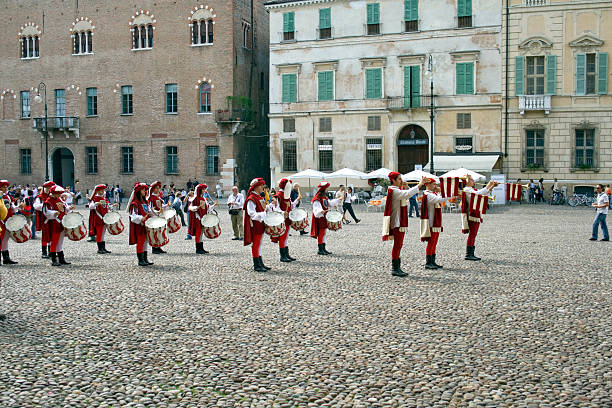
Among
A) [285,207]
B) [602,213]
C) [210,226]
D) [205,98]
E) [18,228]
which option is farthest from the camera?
[205,98]

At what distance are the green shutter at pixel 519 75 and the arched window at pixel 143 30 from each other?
24.4 meters

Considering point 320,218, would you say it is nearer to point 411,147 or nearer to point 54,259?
point 54,259

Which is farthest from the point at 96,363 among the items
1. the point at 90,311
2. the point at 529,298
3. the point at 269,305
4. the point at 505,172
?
the point at 505,172

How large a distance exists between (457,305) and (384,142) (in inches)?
1324

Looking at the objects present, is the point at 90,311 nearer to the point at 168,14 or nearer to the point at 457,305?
the point at 457,305

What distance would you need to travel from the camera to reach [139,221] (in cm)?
1502

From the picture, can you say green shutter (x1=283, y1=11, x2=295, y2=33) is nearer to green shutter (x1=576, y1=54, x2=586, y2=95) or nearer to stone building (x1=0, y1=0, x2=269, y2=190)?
stone building (x1=0, y1=0, x2=269, y2=190)

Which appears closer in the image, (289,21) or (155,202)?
(155,202)

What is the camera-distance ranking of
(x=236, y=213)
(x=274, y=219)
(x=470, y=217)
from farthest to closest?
(x=236, y=213) < (x=470, y=217) < (x=274, y=219)

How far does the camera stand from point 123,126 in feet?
→ 165

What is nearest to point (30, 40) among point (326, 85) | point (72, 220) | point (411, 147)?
point (326, 85)

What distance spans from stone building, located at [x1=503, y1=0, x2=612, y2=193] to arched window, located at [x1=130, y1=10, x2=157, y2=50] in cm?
2407

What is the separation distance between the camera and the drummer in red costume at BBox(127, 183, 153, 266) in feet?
49.1

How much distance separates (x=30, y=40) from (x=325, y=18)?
23.2 metres
